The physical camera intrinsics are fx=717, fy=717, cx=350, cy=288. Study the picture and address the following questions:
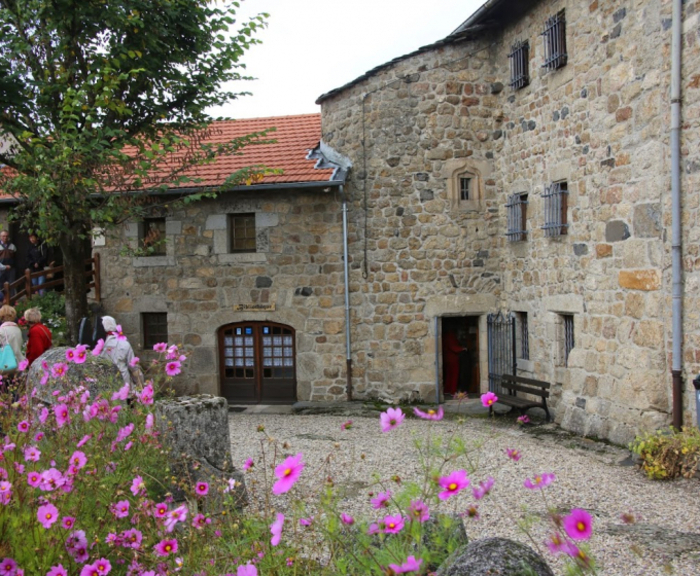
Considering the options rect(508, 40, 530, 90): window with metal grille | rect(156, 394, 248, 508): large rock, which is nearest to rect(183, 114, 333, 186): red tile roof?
rect(508, 40, 530, 90): window with metal grille

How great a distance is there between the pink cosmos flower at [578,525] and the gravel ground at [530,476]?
0.87 metres

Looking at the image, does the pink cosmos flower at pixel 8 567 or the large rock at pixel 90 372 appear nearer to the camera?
the pink cosmos flower at pixel 8 567

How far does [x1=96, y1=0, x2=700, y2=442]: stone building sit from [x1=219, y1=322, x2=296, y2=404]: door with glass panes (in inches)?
1.0

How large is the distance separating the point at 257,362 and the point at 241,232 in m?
2.32

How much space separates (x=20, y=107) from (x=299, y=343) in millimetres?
5608

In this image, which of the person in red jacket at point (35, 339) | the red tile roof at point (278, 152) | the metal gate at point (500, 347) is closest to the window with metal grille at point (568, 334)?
the metal gate at point (500, 347)

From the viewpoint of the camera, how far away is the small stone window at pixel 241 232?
497 inches

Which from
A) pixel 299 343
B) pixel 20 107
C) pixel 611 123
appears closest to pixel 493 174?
pixel 611 123

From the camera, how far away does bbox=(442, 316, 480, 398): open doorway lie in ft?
40.4

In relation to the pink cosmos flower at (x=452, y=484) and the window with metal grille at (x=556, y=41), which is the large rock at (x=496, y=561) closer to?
the pink cosmos flower at (x=452, y=484)

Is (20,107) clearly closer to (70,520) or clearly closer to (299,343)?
(299,343)

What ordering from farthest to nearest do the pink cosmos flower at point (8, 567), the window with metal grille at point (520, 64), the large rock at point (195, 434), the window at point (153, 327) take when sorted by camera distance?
the window at point (153, 327), the window with metal grille at point (520, 64), the large rock at point (195, 434), the pink cosmos flower at point (8, 567)

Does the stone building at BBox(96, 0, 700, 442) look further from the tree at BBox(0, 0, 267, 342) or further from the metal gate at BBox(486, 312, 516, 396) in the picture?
the tree at BBox(0, 0, 267, 342)

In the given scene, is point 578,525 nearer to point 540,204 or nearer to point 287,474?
point 287,474
